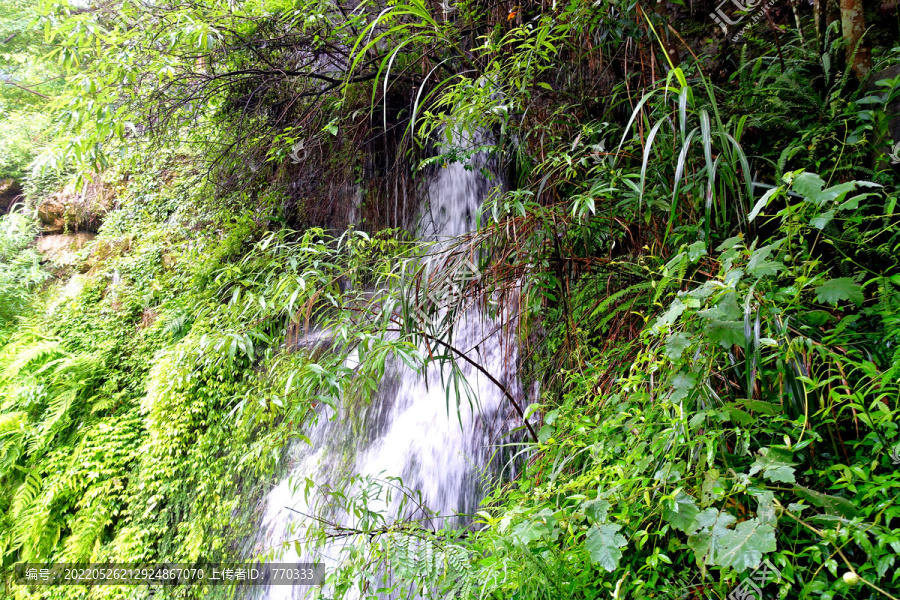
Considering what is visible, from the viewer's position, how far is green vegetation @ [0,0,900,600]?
3.46ft

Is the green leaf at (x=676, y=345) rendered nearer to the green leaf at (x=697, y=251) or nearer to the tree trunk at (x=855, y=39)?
the green leaf at (x=697, y=251)

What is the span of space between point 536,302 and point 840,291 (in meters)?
1.10

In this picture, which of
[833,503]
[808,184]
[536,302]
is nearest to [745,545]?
[833,503]

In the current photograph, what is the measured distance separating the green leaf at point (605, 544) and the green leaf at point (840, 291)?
72 centimetres

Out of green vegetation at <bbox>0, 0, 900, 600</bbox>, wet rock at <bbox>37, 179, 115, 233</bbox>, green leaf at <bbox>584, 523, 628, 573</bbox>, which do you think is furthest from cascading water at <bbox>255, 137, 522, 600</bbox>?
wet rock at <bbox>37, 179, 115, 233</bbox>

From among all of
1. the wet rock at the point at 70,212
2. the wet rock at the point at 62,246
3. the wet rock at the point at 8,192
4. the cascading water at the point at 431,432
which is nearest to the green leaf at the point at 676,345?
the cascading water at the point at 431,432

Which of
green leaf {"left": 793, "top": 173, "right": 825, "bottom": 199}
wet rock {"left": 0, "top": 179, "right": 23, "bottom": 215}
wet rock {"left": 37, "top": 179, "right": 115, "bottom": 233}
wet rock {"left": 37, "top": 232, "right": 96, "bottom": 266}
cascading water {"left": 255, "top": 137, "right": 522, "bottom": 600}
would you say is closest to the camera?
green leaf {"left": 793, "top": 173, "right": 825, "bottom": 199}

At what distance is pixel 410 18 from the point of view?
3.14 m

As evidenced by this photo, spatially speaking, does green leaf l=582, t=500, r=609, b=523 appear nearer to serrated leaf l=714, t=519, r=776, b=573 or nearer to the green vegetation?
the green vegetation

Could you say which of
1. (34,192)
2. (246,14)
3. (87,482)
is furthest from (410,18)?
(34,192)

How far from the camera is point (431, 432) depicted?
2.74m

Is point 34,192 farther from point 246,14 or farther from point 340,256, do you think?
point 340,256

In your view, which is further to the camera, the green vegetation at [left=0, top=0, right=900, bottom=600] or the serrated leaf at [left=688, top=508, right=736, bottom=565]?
the green vegetation at [left=0, top=0, right=900, bottom=600]

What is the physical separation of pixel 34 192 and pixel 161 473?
5.53 metres
